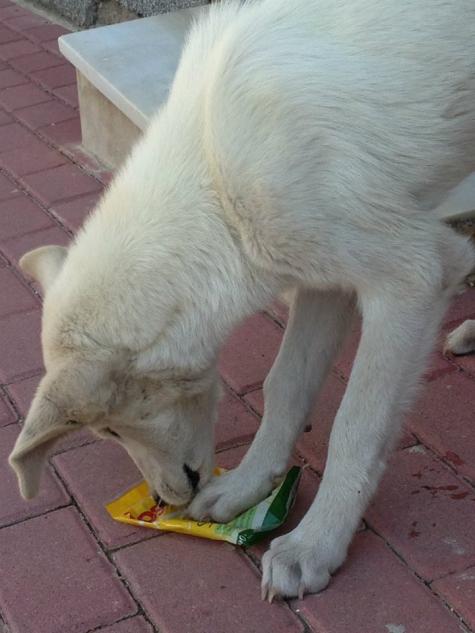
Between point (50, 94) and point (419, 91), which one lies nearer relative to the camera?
point (419, 91)

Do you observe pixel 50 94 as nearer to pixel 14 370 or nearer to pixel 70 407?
pixel 14 370

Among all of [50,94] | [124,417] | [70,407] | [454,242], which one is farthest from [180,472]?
[50,94]

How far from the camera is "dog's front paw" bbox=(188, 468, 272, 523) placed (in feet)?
11.0

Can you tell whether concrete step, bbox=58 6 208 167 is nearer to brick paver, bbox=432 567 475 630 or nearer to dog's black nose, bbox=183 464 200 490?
dog's black nose, bbox=183 464 200 490

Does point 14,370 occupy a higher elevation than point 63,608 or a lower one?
lower

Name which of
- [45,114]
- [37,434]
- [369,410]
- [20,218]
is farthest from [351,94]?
[45,114]

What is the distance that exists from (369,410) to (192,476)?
2.12 ft

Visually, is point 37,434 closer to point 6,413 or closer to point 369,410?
point 369,410

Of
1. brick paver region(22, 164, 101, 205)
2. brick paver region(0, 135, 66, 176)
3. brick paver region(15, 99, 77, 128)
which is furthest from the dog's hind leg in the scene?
brick paver region(15, 99, 77, 128)

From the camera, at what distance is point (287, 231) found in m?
2.86

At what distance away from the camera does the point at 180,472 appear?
3332mm

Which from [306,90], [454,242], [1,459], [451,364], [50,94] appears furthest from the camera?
[50,94]

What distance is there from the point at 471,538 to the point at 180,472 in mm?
868

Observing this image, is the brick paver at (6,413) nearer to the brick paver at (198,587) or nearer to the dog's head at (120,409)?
the dog's head at (120,409)
